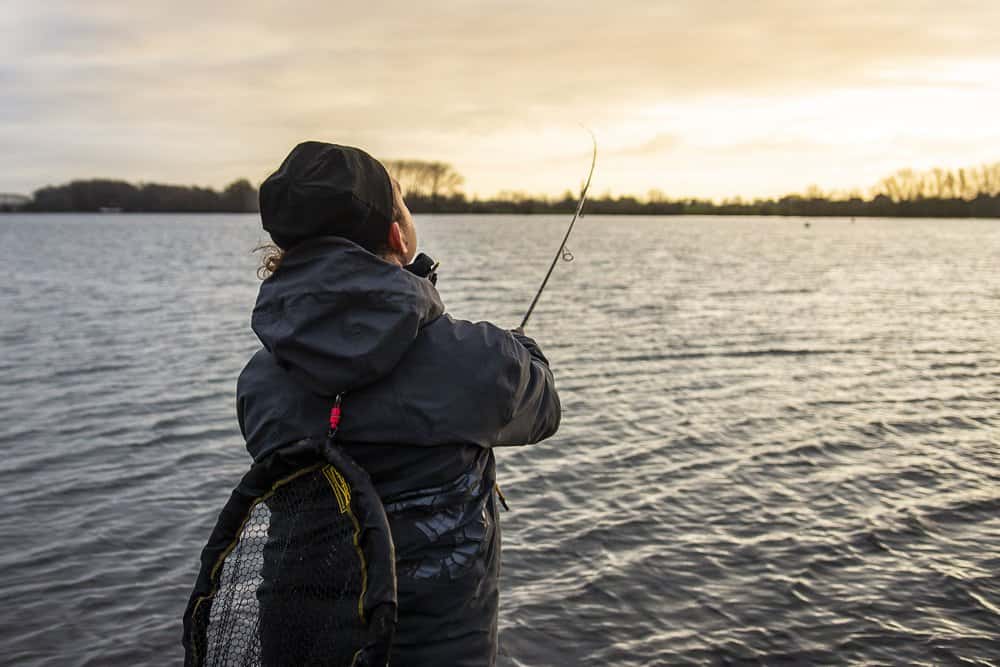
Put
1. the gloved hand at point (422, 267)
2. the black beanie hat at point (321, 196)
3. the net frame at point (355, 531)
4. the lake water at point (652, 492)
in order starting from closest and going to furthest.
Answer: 1. the net frame at point (355, 531)
2. the black beanie hat at point (321, 196)
3. the gloved hand at point (422, 267)
4. the lake water at point (652, 492)

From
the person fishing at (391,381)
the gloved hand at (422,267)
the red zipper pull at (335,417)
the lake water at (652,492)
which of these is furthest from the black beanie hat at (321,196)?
the lake water at (652,492)

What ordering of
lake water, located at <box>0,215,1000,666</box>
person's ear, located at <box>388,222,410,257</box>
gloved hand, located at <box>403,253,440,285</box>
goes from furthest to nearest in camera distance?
1. lake water, located at <box>0,215,1000,666</box>
2. gloved hand, located at <box>403,253,440,285</box>
3. person's ear, located at <box>388,222,410,257</box>

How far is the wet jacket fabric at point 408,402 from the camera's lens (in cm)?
215

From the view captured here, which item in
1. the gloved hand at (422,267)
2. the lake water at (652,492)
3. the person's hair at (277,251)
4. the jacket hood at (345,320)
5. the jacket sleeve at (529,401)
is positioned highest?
the person's hair at (277,251)

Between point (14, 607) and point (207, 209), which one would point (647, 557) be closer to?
point (14, 607)

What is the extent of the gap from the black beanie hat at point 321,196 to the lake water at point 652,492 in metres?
4.05

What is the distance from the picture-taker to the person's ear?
7.85 feet

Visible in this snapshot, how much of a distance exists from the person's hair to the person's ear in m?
0.02

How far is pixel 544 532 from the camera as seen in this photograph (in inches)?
299

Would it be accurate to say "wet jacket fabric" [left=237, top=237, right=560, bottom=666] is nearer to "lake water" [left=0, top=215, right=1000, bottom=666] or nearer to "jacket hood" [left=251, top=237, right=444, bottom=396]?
"jacket hood" [left=251, top=237, right=444, bottom=396]

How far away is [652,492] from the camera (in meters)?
8.51

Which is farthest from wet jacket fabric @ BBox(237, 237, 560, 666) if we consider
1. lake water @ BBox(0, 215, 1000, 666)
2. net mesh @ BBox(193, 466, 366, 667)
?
lake water @ BBox(0, 215, 1000, 666)

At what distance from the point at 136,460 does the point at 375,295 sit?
8449mm

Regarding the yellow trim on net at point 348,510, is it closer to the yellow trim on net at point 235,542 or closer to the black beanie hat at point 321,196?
the yellow trim on net at point 235,542
